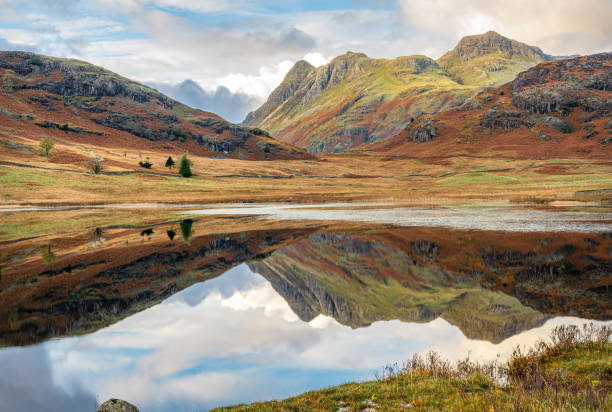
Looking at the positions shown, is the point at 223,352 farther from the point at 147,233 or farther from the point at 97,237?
the point at 147,233

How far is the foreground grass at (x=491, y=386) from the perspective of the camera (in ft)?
30.9

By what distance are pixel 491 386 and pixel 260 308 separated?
1379cm

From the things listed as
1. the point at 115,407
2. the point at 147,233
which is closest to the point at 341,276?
the point at 115,407

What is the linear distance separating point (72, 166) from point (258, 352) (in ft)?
430

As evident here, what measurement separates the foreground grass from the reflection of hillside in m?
11.4

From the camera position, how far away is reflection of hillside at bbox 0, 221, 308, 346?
18297mm

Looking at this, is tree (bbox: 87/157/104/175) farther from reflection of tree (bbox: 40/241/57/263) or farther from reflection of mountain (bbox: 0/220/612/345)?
reflection of tree (bbox: 40/241/57/263)

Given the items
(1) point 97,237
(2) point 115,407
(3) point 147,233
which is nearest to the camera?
(2) point 115,407

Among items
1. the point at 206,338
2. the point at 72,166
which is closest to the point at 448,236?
the point at 206,338

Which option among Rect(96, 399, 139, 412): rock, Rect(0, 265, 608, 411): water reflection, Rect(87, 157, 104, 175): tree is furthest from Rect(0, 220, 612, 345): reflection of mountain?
Rect(87, 157, 104, 175): tree

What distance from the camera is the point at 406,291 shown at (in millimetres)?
23938

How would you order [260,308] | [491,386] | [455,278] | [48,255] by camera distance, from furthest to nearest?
[48,255]
[455,278]
[260,308]
[491,386]

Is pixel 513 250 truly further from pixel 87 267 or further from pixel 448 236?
pixel 87 267

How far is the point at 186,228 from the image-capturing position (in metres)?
50.9
